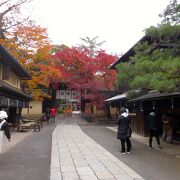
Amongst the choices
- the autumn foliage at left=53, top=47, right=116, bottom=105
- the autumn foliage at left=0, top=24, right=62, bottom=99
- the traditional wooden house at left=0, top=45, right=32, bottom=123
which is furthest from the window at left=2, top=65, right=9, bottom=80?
the autumn foliage at left=53, top=47, right=116, bottom=105

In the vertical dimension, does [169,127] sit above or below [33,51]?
below

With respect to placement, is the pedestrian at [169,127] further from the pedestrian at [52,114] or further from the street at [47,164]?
the pedestrian at [52,114]

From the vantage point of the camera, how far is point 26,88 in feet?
104

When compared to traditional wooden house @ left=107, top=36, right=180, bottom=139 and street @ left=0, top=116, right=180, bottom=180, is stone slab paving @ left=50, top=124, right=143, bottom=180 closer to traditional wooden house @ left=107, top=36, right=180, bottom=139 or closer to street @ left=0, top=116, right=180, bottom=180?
street @ left=0, top=116, right=180, bottom=180

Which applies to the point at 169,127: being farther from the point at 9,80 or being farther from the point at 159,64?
the point at 9,80

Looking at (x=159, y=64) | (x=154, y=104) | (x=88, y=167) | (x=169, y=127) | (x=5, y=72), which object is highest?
(x=5, y=72)

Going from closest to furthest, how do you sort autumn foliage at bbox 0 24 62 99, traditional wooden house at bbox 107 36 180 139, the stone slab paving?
the stone slab paving
traditional wooden house at bbox 107 36 180 139
autumn foliage at bbox 0 24 62 99

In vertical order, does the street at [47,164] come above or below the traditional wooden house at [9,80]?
below

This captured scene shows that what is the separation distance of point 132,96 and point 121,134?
→ 3290 millimetres

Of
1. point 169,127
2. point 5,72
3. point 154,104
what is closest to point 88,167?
point 169,127

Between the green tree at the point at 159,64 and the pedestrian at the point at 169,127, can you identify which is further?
the pedestrian at the point at 169,127

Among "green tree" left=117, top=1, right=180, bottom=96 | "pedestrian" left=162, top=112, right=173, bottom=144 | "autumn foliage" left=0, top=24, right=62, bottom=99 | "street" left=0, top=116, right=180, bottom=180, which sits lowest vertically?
"street" left=0, top=116, right=180, bottom=180

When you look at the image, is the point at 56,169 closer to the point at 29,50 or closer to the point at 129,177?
the point at 129,177

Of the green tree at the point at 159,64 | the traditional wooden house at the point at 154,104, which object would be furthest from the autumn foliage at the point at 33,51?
the green tree at the point at 159,64
